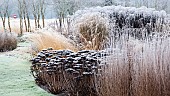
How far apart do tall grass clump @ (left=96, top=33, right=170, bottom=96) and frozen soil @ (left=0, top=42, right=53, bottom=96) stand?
4.36ft

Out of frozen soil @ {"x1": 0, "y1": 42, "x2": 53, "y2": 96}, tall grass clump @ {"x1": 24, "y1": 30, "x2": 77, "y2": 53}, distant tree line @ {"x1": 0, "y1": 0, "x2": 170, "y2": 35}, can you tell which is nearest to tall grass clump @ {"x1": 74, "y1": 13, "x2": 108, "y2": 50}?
tall grass clump @ {"x1": 24, "y1": 30, "x2": 77, "y2": 53}

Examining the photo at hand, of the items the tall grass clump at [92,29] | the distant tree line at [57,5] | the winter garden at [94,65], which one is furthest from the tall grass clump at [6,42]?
the distant tree line at [57,5]

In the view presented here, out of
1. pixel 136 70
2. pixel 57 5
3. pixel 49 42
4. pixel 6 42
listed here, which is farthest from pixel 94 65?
pixel 57 5

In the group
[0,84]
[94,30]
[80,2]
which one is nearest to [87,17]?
[94,30]

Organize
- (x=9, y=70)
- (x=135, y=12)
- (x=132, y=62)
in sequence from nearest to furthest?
(x=132, y=62)
(x=9, y=70)
(x=135, y=12)

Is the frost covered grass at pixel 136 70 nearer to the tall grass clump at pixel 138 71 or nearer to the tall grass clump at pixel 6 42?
the tall grass clump at pixel 138 71

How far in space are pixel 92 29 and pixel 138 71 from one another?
3.99 meters

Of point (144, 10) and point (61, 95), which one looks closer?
point (61, 95)

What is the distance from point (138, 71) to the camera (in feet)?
9.40

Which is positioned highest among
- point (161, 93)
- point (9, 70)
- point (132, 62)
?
point (132, 62)

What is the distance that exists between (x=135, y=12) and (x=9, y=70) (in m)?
3.93

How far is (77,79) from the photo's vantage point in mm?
3686

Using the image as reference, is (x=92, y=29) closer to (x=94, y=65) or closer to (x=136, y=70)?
(x=94, y=65)

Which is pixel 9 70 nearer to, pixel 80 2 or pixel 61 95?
pixel 61 95
